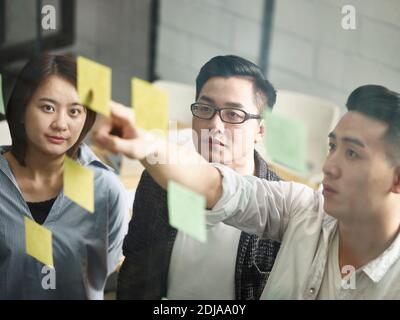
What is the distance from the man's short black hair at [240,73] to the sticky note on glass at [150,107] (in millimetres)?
67

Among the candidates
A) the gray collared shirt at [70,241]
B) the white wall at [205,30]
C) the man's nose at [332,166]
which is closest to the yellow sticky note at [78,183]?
the gray collared shirt at [70,241]

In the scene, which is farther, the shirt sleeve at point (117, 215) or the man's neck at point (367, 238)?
the shirt sleeve at point (117, 215)

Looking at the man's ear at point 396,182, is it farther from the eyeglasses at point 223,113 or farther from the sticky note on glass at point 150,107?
the sticky note on glass at point 150,107

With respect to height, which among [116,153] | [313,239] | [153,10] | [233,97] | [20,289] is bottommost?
[20,289]

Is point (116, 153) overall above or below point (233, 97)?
below

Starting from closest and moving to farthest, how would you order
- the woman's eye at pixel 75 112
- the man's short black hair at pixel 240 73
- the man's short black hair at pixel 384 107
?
1. the man's short black hair at pixel 384 107
2. the man's short black hair at pixel 240 73
3. the woman's eye at pixel 75 112

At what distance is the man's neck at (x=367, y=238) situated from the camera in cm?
123

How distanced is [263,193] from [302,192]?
7 cm

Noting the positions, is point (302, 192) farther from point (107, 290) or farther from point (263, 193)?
point (107, 290)

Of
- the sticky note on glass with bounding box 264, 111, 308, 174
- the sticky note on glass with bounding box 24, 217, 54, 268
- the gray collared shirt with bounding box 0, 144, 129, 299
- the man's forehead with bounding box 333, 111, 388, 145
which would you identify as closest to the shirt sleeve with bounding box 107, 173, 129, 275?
the gray collared shirt with bounding box 0, 144, 129, 299

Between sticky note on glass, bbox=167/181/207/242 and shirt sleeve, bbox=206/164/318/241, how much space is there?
0.06 feet

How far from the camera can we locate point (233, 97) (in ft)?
4.24
